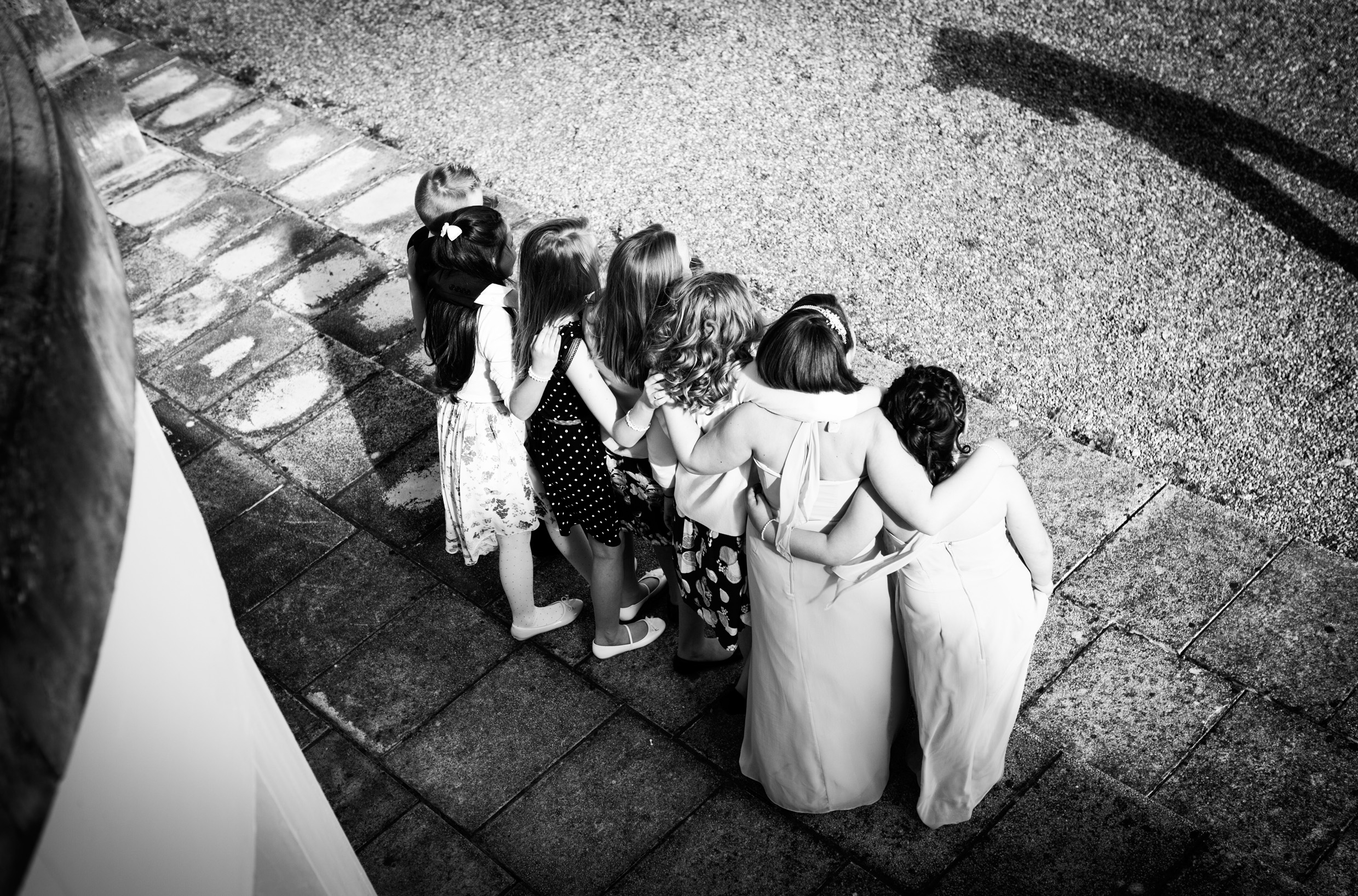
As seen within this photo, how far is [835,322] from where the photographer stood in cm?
323

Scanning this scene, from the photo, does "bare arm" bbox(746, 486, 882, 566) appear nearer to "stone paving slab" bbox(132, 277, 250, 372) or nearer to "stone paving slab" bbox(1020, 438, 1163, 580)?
"stone paving slab" bbox(1020, 438, 1163, 580)

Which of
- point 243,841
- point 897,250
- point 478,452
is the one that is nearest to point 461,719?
point 478,452

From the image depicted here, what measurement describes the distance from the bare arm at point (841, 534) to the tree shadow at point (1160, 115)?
4.35m

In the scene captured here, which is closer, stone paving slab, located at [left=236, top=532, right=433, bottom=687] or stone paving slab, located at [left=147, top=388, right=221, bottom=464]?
stone paving slab, located at [left=236, top=532, right=433, bottom=687]

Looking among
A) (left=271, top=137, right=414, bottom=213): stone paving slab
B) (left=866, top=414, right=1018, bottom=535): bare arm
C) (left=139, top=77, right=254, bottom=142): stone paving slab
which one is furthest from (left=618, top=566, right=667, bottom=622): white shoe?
(left=139, top=77, right=254, bottom=142): stone paving slab

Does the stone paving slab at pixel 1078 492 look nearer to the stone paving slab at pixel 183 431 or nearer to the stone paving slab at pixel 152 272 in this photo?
the stone paving slab at pixel 183 431

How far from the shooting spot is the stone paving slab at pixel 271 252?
21.8ft

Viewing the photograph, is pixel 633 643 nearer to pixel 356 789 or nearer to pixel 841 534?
pixel 356 789

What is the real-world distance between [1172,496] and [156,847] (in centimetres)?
441

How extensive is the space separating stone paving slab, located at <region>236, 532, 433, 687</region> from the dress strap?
2029 mm

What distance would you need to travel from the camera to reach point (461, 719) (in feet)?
14.1

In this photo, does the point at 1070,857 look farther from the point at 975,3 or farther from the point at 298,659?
the point at 975,3

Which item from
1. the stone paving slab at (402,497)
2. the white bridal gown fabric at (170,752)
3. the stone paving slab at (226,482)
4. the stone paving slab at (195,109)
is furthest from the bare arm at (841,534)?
the stone paving slab at (195,109)

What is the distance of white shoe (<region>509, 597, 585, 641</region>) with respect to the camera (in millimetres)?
4535
